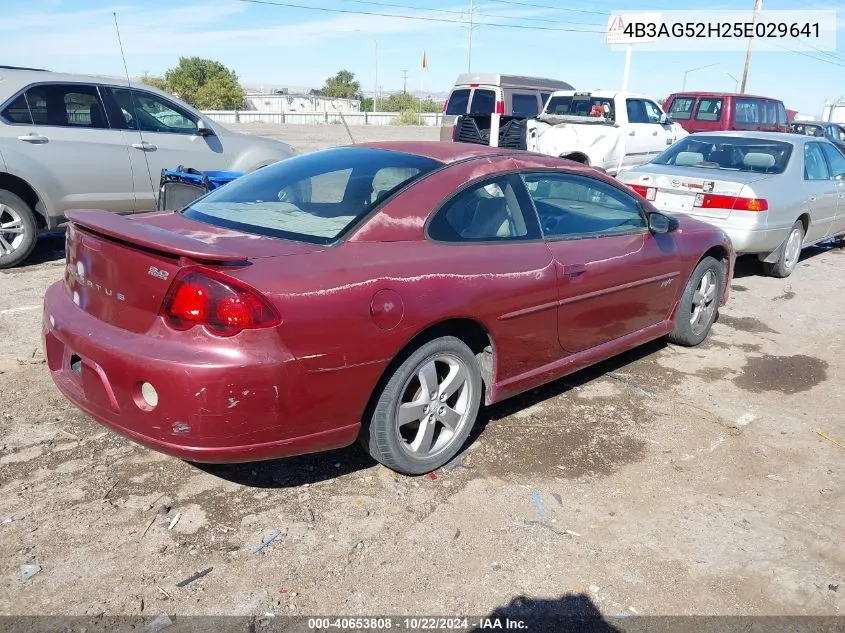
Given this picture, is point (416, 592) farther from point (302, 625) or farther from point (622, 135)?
point (622, 135)

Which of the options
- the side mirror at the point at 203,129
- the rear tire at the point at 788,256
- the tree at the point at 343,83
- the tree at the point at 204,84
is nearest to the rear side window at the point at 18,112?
the side mirror at the point at 203,129

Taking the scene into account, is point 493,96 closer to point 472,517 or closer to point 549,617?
point 472,517

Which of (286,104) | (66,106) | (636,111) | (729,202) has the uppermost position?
(66,106)

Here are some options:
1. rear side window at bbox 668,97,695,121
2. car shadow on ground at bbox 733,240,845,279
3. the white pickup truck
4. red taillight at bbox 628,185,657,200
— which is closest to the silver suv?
red taillight at bbox 628,185,657,200

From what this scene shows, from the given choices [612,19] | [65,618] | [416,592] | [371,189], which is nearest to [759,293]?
[371,189]

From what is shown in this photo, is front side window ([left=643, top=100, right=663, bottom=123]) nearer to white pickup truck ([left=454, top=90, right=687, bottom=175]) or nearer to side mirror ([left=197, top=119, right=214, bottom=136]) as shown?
white pickup truck ([left=454, top=90, right=687, bottom=175])

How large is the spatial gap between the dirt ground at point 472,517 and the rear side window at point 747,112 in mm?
13435

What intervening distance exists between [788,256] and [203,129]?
21.8 ft

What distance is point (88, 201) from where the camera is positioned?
7.11 meters

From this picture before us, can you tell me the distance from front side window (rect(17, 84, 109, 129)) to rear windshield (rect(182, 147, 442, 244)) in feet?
13.4

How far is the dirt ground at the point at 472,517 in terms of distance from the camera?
2598 millimetres

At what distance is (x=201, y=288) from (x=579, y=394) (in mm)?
2645

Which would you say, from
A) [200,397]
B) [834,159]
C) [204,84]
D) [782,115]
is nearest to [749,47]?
[782,115]

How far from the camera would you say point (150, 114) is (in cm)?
755
